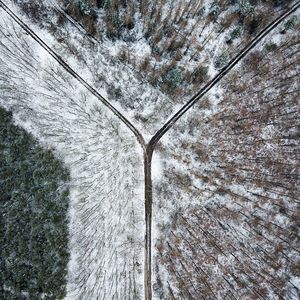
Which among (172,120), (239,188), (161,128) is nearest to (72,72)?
(161,128)

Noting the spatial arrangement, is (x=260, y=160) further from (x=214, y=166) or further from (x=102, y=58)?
(x=102, y=58)

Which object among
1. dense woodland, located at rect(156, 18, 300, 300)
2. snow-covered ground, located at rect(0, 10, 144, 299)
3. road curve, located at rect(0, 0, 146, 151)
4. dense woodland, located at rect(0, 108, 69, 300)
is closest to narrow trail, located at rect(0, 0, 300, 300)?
road curve, located at rect(0, 0, 146, 151)

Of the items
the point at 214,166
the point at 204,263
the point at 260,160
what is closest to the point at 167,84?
the point at 214,166

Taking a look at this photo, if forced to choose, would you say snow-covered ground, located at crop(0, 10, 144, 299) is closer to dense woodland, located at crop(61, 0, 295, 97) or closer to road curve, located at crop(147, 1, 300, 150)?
road curve, located at crop(147, 1, 300, 150)

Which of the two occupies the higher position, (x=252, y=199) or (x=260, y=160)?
(x=260, y=160)

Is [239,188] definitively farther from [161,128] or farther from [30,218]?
[30,218]

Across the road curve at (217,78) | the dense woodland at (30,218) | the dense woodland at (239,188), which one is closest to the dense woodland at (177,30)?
the road curve at (217,78)
